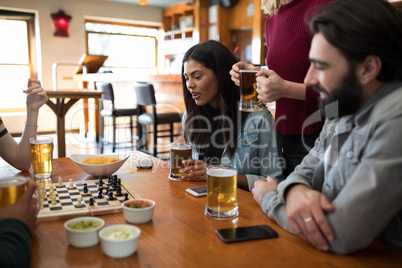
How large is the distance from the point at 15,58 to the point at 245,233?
7.61 metres

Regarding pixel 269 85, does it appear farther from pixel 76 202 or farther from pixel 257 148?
pixel 76 202

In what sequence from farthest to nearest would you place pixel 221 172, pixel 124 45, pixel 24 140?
pixel 124 45 < pixel 24 140 < pixel 221 172

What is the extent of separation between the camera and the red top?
170 cm

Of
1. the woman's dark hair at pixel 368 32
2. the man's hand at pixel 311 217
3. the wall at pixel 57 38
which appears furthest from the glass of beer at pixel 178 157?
the wall at pixel 57 38

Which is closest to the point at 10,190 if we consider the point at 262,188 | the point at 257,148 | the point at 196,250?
the point at 196,250

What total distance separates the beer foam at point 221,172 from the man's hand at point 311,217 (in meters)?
0.21

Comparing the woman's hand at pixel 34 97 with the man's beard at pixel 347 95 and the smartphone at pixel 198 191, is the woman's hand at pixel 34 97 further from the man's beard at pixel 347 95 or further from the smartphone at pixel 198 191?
the man's beard at pixel 347 95

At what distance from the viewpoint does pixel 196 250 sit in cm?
88

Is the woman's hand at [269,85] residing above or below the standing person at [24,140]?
above

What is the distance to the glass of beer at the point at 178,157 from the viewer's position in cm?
154

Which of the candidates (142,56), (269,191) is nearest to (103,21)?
(142,56)

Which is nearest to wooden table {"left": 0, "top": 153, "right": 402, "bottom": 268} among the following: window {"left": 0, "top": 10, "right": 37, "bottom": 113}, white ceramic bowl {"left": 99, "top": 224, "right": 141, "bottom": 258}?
white ceramic bowl {"left": 99, "top": 224, "right": 141, "bottom": 258}

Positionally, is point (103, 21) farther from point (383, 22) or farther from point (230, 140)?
point (383, 22)

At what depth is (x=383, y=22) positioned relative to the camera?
903 mm
